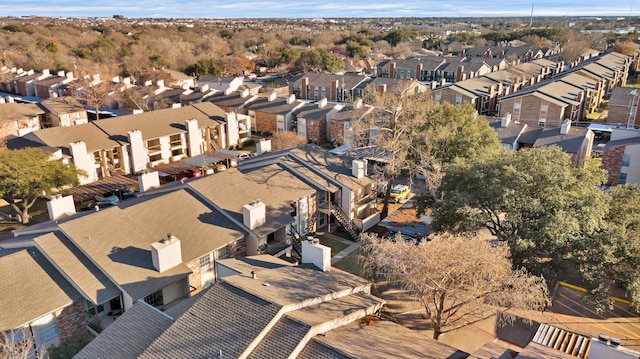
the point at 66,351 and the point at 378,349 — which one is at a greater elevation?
the point at 378,349

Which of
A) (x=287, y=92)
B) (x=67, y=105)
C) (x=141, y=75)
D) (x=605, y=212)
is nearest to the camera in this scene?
(x=605, y=212)

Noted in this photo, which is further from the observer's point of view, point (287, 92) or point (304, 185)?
point (287, 92)

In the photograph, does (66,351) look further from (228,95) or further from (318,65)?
(318,65)

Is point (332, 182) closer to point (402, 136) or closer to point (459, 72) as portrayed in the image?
point (402, 136)

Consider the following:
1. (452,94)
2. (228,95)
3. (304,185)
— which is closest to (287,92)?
(228,95)

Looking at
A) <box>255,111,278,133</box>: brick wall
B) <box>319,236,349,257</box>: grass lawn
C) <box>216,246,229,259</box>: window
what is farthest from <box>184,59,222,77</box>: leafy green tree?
<box>216,246,229,259</box>: window

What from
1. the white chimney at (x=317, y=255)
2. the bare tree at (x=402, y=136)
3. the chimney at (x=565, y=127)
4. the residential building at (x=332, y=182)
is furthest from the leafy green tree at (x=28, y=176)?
the chimney at (x=565, y=127)

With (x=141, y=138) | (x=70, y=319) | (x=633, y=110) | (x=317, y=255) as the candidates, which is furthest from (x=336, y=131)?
(x=633, y=110)
